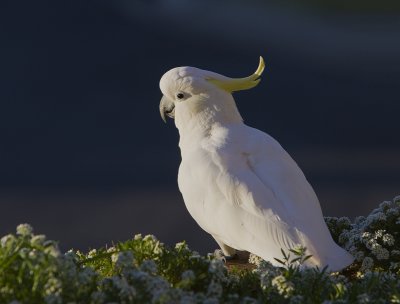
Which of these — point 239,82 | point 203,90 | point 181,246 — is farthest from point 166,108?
point 181,246

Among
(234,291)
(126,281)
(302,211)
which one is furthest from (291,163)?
(126,281)

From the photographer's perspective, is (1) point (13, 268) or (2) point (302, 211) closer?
(1) point (13, 268)

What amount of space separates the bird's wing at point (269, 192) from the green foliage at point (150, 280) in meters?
0.96

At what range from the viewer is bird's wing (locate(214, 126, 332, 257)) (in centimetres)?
514

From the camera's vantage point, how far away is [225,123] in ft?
19.5

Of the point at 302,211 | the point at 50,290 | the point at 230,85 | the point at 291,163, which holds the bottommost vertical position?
the point at 50,290

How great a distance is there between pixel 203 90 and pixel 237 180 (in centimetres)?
99

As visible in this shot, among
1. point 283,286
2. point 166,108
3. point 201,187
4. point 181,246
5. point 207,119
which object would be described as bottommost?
point 283,286

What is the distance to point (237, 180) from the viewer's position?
5.35m

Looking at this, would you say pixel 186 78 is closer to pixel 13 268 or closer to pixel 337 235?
pixel 337 235

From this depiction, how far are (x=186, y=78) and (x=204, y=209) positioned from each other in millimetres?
1172

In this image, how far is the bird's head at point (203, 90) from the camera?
19.5 feet

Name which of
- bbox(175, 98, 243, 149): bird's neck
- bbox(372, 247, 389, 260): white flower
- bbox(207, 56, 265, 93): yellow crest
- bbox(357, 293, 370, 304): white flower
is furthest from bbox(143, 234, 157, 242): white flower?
bbox(372, 247, 389, 260): white flower

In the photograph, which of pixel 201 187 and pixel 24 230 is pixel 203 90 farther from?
pixel 24 230
